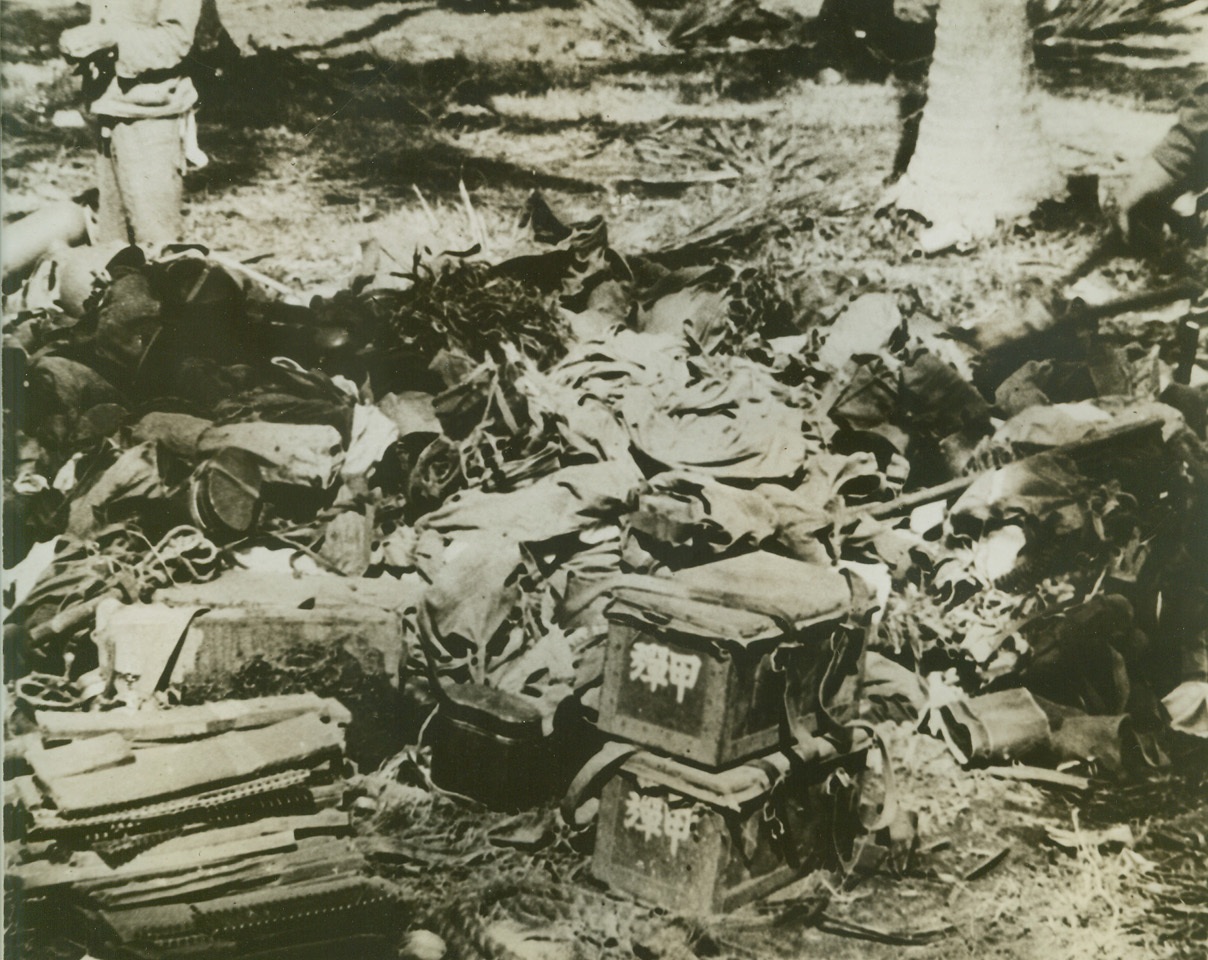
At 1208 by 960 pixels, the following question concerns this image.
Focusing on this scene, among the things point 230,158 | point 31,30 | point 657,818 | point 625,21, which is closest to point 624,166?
point 625,21

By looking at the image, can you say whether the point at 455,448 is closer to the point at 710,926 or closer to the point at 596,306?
the point at 596,306

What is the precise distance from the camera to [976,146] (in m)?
2.27

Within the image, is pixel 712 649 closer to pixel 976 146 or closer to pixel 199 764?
pixel 199 764

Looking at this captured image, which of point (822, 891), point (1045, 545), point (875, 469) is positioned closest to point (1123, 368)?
point (1045, 545)

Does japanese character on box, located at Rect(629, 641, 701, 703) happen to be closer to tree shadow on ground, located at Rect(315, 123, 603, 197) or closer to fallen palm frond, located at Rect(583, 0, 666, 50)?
tree shadow on ground, located at Rect(315, 123, 603, 197)

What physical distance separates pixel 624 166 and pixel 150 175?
122 centimetres

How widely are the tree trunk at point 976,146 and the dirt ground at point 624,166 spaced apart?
0.19ft

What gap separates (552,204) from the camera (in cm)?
228

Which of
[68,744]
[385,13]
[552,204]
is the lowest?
[68,744]

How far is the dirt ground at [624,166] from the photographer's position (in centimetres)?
221

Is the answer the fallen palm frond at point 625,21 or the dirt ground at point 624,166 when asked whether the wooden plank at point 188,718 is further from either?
the fallen palm frond at point 625,21

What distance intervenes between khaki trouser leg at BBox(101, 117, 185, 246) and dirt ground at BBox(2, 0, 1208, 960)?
6cm

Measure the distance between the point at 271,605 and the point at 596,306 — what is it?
113 centimetres

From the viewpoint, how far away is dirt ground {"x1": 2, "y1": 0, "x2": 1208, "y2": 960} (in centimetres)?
221
